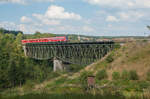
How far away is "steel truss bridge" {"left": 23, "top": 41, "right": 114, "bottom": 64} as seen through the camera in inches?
1643

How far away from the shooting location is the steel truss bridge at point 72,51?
4174cm

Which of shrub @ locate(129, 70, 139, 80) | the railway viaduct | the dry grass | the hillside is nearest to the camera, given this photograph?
shrub @ locate(129, 70, 139, 80)

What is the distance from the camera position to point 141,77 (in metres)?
24.8

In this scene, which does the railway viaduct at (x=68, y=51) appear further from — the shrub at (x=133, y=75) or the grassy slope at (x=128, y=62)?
the shrub at (x=133, y=75)

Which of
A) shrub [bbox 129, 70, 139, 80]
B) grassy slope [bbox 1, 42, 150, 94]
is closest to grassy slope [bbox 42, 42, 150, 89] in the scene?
grassy slope [bbox 1, 42, 150, 94]

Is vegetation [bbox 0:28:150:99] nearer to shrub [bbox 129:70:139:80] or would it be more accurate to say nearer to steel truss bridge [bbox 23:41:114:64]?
shrub [bbox 129:70:139:80]

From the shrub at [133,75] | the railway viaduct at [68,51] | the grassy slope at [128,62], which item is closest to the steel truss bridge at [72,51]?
the railway viaduct at [68,51]

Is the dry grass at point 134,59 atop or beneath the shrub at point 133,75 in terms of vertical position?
atop

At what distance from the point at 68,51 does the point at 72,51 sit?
1.63 m

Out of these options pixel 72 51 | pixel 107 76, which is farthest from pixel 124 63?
pixel 72 51

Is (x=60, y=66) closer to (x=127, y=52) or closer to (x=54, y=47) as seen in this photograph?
(x=54, y=47)

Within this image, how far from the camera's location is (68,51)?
52.0 m

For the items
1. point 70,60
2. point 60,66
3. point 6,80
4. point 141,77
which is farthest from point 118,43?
point 6,80

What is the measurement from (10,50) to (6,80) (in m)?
28.9
